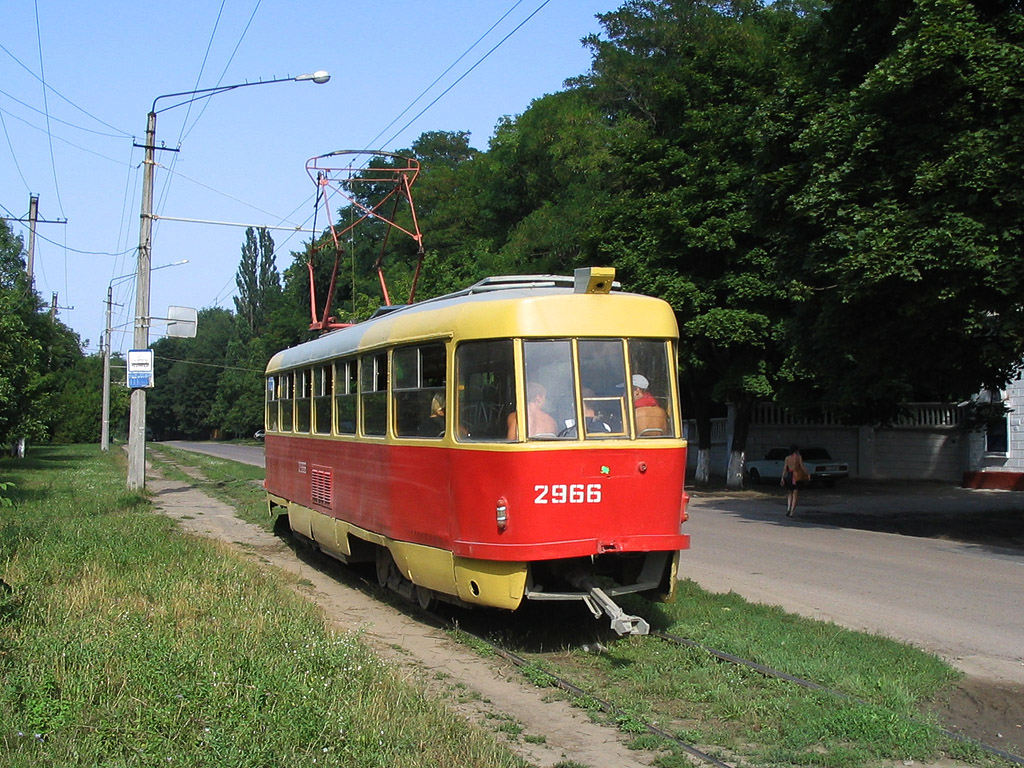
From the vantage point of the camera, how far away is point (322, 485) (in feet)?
41.7

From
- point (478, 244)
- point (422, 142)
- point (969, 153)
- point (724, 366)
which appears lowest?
point (724, 366)

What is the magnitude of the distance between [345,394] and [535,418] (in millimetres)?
4067

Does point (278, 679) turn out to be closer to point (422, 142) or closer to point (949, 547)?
point (949, 547)

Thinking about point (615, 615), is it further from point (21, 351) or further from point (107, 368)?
point (107, 368)

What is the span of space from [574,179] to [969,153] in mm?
24600

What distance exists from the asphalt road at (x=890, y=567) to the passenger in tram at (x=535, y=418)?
3.84 meters

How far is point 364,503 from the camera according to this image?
10.7 metres

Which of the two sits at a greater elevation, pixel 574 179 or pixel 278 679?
pixel 574 179

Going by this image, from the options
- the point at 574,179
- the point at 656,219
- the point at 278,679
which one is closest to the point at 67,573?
the point at 278,679

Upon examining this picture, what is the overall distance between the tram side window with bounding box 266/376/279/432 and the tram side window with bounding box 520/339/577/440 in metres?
8.36

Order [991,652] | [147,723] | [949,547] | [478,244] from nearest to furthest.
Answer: [147,723] < [991,652] < [949,547] < [478,244]

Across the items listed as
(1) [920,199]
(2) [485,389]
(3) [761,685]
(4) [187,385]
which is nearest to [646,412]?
(2) [485,389]

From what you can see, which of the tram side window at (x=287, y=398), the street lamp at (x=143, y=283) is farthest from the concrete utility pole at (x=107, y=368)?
the tram side window at (x=287, y=398)

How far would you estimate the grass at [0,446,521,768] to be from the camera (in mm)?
5234
